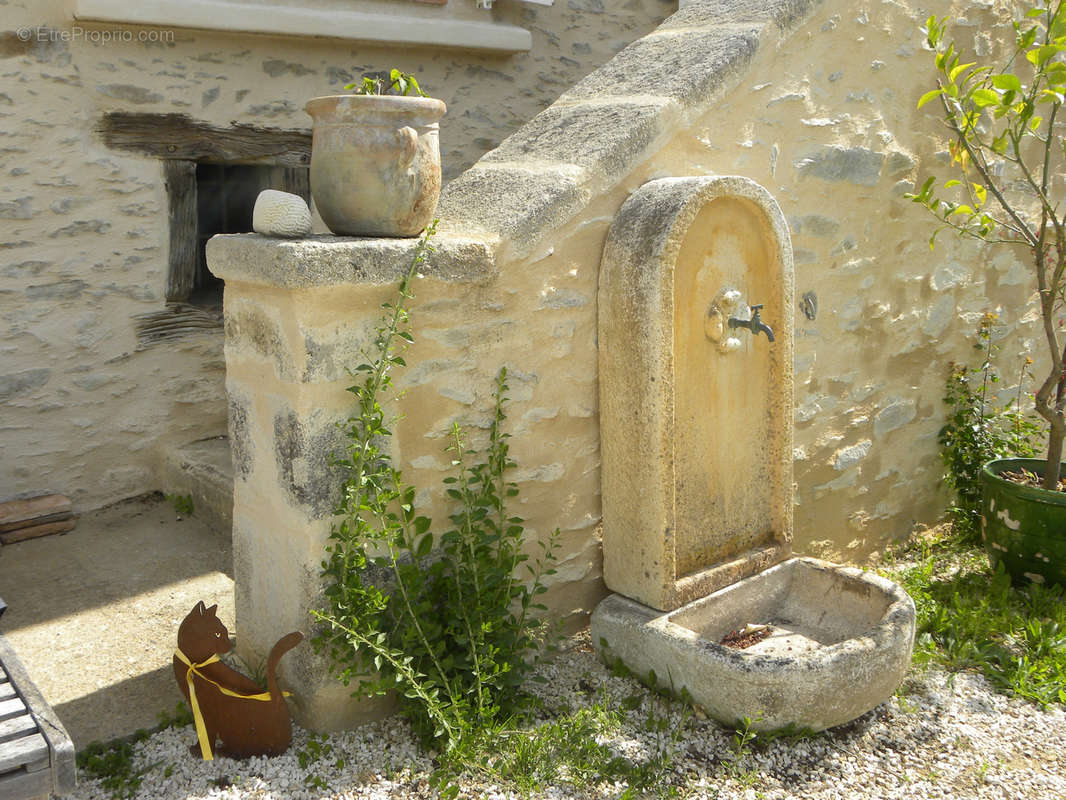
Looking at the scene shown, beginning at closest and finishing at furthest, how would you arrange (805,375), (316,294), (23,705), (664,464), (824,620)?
(23,705), (316,294), (664,464), (824,620), (805,375)

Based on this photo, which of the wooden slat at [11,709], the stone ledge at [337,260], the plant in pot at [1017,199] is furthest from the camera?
the plant in pot at [1017,199]

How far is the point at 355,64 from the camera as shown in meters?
4.80

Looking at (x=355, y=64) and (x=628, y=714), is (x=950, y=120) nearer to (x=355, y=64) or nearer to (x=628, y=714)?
(x=628, y=714)

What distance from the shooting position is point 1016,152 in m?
3.27

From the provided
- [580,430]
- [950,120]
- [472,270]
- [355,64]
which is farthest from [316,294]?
[355,64]

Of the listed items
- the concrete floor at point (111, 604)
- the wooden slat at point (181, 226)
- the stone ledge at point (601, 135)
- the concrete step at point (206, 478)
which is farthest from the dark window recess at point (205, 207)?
the stone ledge at point (601, 135)

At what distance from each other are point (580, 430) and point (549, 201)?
2.23 ft

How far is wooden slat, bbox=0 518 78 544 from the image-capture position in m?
3.93

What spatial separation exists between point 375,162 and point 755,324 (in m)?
1.16

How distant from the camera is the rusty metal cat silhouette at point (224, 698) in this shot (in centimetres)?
239

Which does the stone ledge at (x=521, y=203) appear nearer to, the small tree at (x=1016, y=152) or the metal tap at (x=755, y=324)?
the metal tap at (x=755, y=324)

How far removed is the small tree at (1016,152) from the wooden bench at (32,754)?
289 cm

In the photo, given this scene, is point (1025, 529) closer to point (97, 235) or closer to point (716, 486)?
point (716, 486)

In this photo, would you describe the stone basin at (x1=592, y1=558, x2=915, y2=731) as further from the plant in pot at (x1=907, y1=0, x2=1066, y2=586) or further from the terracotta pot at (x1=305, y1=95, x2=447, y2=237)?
the terracotta pot at (x1=305, y1=95, x2=447, y2=237)
